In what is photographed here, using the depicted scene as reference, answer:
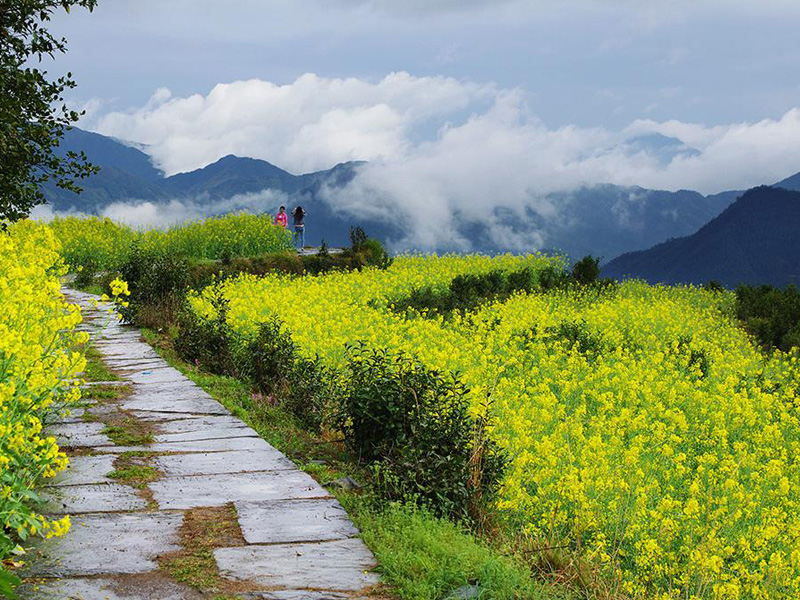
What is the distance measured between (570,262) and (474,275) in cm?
396

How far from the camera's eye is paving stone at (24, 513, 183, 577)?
3518 mm

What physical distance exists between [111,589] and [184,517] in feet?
2.68

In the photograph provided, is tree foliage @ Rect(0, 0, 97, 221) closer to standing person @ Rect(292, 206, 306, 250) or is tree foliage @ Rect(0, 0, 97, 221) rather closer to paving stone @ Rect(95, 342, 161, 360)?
paving stone @ Rect(95, 342, 161, 360)

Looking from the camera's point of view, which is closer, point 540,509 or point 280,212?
point 540,509

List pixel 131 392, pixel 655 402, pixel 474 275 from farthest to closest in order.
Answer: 1. pixel 474 275
2. pixel 655 402
3. pixel 131 392

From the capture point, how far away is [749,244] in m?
120

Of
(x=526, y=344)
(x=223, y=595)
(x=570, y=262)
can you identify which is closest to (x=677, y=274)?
(x=570, y=262)

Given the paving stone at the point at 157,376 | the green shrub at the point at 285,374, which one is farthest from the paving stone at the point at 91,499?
the paving stone at the point at 157,376

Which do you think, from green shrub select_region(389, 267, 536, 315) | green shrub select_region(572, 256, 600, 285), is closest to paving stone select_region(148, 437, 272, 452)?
green shrub select_region(389, 267, 536, 315)

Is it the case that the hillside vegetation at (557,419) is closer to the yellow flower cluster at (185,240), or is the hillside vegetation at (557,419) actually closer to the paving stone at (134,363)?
the paving stone at (134,363)

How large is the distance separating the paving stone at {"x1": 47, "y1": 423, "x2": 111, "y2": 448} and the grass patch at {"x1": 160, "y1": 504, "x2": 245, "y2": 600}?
154 cm

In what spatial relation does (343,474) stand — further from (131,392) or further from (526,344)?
(526,344)

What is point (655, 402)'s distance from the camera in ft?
26.6

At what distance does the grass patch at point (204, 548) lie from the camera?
11.2 feet
